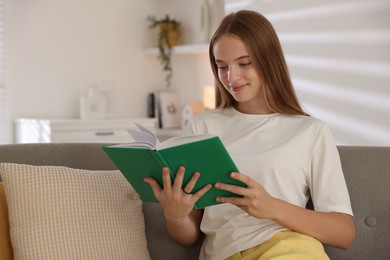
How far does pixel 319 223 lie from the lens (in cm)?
171

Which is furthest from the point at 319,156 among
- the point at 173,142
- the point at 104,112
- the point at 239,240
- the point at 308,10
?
the point at 104,112

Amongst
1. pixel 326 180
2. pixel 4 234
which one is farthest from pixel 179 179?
pixel 4 234

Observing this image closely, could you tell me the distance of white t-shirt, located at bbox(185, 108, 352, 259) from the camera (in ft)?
5.73

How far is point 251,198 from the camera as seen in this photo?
5.11 ft

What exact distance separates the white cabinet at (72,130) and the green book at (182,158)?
2.82 meters

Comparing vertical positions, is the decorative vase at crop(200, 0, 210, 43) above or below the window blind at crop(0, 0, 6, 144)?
above

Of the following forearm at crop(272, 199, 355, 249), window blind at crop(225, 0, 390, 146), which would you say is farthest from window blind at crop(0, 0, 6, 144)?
forearm at crop(272, 199, 355, 249)

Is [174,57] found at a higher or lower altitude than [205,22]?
lower

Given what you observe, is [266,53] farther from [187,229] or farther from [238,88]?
[187,229]

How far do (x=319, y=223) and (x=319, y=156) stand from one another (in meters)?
0.19

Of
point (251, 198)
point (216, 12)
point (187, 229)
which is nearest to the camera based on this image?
point (251, 198)

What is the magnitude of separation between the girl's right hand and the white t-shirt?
0.19 metres

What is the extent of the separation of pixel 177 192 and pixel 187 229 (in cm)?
37

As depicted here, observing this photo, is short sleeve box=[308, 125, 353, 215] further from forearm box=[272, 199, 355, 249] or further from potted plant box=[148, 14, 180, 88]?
potted plant box=[148, 14, 180, 88]
